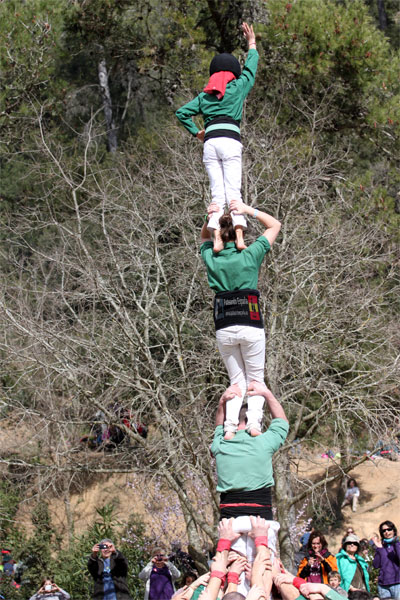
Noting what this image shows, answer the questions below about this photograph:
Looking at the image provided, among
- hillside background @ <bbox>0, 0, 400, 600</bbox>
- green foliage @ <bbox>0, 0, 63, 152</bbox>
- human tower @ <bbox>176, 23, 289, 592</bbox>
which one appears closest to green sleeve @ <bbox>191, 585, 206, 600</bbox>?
human tower @ <bbox>176, 23, 289, 592</bbox>

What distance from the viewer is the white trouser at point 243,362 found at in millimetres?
4723

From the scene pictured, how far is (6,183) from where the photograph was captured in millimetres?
18797

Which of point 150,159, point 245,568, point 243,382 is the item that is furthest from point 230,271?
point 150,159

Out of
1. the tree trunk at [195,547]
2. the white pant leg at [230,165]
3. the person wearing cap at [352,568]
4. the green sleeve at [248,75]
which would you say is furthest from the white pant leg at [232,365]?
the tree trunk at [195,547]

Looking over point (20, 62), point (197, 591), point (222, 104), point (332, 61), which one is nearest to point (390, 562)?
point (197, 591)

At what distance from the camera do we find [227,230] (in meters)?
5.00

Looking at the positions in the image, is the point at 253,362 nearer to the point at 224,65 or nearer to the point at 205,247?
the point at 205,247

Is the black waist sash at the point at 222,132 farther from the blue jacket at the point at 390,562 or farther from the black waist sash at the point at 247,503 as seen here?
the blue jacket at the point at 390,562

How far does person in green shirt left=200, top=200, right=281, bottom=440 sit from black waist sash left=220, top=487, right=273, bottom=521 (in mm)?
392

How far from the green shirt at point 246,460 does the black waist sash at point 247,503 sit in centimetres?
4

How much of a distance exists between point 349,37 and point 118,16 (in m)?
4.72

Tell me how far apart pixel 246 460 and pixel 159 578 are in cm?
384

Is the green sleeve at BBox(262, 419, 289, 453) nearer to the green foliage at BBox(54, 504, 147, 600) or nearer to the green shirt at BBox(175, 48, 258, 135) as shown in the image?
the green shirt at BBox(175, 48, 258, 135)

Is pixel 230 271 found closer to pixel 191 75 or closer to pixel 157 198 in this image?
pixel 157 198
